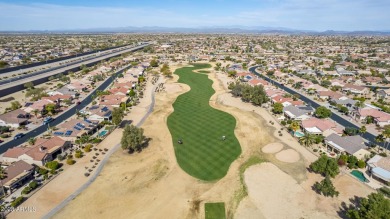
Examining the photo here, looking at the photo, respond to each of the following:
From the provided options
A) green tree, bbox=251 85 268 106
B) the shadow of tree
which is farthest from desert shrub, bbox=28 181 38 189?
green tree, bbox=251 85 268 106

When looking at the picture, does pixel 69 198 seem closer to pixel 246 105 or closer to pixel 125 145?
pixel 125 145

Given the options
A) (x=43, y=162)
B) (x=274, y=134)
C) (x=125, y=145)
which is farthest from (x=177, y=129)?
(x=43, y=162)

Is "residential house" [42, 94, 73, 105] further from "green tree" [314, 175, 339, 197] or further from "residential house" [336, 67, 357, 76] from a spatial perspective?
"residential house" [336, 67, 357, 76]

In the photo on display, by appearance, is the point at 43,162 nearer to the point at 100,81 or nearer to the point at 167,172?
the point at 167,172

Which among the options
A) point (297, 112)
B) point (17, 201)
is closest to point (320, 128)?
point (297, 112)

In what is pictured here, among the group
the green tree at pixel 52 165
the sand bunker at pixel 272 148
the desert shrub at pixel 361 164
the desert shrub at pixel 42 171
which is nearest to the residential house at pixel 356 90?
the sand bunker at pixel 272 148

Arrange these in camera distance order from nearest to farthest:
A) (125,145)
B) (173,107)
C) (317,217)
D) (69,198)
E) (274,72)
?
(317,217) → (69,198) → (125,145) → (173,107) → (274,72)

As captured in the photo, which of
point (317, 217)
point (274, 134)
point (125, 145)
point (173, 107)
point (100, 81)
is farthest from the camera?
point (100, 81)

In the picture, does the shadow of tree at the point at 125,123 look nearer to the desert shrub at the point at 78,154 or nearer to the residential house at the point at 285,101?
the desert shrub at the point at 78,154

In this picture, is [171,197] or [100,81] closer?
[171,197]
